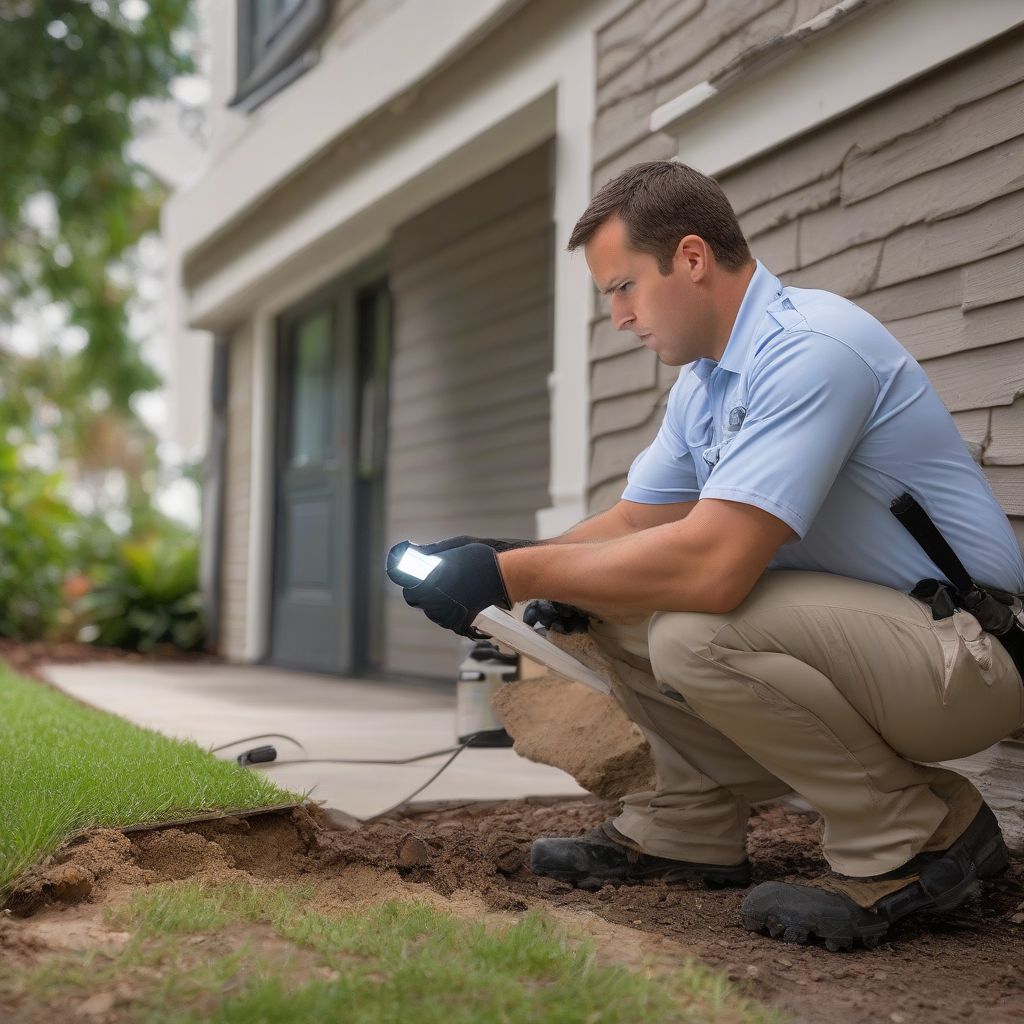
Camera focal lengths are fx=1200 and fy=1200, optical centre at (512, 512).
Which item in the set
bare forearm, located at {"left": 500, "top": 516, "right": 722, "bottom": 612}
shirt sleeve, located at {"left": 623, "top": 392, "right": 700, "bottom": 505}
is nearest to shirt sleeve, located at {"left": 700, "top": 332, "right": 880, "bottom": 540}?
bare forearm, located at {"left": 500, "top": 516, "right": 722, "bottom": 612}

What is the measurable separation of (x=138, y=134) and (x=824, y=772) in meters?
10.8

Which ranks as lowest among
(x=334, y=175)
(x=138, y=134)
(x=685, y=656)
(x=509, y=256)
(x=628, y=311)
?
(x=685, y=656)

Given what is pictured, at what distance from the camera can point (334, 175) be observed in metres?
6.11

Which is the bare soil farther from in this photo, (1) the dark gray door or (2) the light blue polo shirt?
(1) the dark gray door

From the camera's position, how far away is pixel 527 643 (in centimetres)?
225

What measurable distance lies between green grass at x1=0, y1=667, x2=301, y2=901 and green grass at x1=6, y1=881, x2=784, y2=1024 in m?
0.35

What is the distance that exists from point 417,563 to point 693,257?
766 mm

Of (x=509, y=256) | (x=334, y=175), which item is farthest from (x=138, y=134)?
(x=509, y=256)

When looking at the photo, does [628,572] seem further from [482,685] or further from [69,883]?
[482,685]

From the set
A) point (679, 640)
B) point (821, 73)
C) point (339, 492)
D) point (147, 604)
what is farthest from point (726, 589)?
point (147, 604)

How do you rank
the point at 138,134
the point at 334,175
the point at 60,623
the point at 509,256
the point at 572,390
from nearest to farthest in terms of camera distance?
the point at 572,390
the point at 509,256
the point at 334,175
the point at 60,623
the point at 138,134

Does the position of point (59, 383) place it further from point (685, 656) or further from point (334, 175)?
point (685, 656)

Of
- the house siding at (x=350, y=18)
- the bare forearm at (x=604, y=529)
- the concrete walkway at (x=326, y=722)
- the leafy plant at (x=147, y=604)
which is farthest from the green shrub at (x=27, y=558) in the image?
the bare forearm at (x=604, y=529)

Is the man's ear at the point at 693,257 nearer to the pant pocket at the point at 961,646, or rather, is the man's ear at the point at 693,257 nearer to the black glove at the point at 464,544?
the black glove at the point at 464,544
